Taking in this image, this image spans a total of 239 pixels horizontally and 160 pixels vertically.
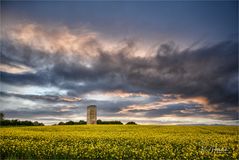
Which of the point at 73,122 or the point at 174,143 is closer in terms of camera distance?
the point at 174,143

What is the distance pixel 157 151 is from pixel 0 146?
9691 mm

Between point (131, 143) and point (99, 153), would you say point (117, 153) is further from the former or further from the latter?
point (131, 143)

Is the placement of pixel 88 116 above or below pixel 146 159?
above

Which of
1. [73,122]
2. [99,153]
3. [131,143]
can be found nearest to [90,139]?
[131,143]

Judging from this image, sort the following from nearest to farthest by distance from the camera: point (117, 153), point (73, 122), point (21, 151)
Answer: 1. point (117, 153)
2. point (21, 151)
3. point (73, 122)

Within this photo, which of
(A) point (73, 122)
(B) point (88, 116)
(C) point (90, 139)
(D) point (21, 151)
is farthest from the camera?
(A) point (73, 122)

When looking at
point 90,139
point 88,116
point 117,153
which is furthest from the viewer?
point 88,116

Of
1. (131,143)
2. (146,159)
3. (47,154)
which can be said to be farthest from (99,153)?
(131,143)

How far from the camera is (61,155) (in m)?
14.1

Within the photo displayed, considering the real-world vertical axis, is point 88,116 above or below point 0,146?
above

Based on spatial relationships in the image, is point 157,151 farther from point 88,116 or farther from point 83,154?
point 88,116

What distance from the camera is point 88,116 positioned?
49.8 m

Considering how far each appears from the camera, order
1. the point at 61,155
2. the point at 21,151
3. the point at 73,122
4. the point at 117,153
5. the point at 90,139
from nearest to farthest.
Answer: the point at 117,153 < the point at 61,155 < the point at 21,151 < the point at 90,139 < the point at 73,122

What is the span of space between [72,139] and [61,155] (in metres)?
5.73
